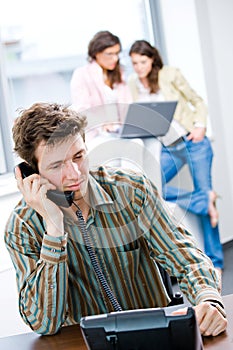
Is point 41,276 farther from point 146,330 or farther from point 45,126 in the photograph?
point 146,330

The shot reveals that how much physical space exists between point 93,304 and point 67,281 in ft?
0.35

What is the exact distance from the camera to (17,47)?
4.15m

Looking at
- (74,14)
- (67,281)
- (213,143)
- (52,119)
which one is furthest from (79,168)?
(213,143)

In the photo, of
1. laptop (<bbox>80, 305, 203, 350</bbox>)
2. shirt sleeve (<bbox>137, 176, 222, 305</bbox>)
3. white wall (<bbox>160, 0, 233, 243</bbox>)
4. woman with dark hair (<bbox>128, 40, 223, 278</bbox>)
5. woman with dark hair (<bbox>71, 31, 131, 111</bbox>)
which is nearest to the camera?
laptop (<bbox>80, 305, 203, 350</bbox>)

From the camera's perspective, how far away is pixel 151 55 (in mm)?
4648

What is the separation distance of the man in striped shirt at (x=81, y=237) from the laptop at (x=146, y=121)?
14 cm

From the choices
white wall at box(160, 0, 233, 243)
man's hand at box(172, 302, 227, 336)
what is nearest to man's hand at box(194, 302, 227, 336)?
man's hand at box(172, 302, 227, 336)

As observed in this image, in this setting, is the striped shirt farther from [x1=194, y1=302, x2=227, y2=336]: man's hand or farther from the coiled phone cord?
[x1=194, y1=302, x2=227, y2=336]: man's hand

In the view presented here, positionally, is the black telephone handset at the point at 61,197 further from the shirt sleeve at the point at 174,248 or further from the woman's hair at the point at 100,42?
the woman's hair at the point at 100,42

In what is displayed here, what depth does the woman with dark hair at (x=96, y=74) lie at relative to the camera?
4.24 m

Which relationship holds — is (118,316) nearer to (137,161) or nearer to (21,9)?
(137,161)

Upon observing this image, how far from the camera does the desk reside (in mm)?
1378

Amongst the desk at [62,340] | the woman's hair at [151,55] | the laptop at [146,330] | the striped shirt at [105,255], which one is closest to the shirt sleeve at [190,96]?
the woman's hair at [151,55]

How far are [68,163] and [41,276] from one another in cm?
28
